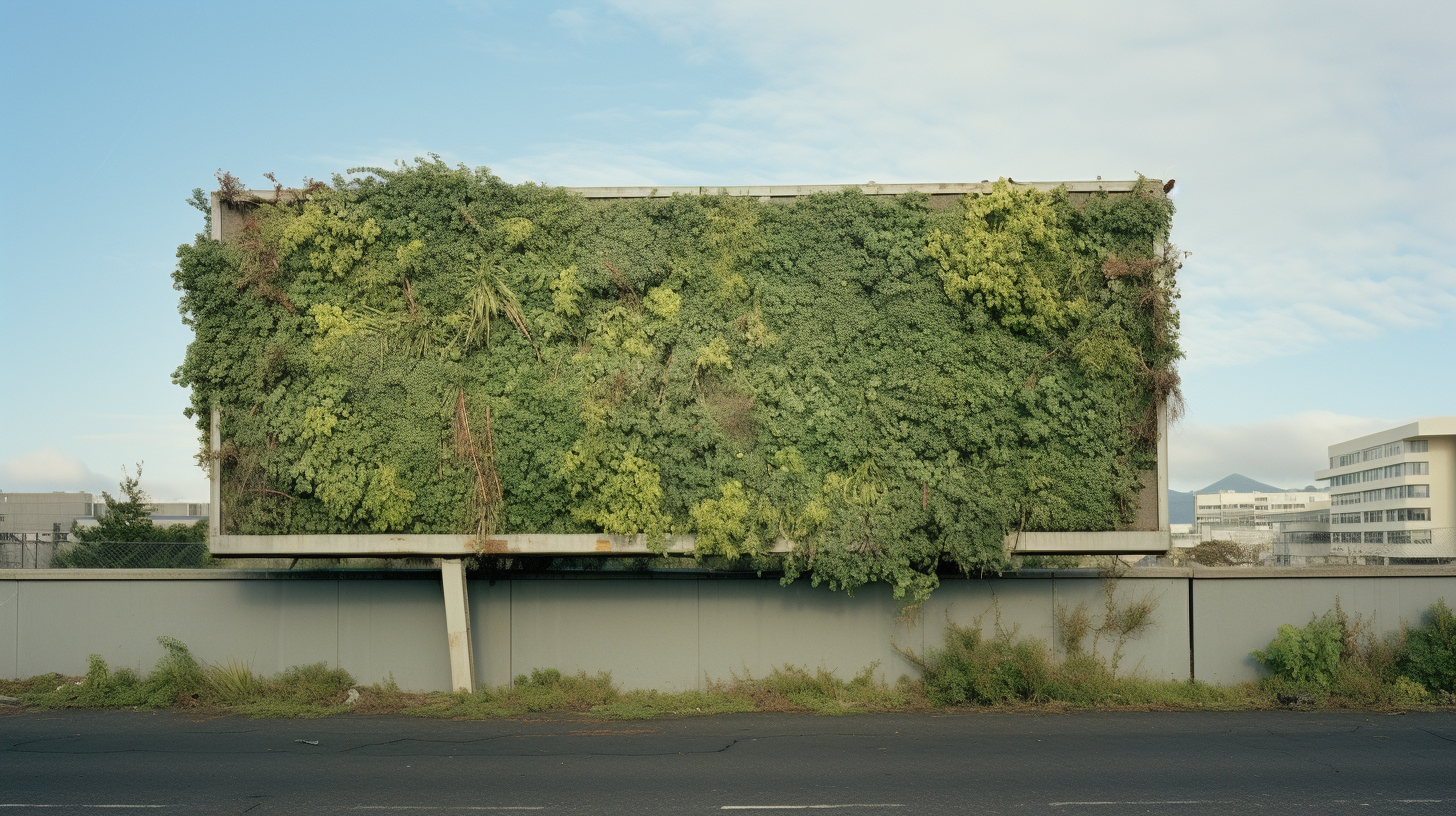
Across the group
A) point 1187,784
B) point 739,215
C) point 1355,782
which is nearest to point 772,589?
point 739,215

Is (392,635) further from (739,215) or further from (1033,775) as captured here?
(1033,775)

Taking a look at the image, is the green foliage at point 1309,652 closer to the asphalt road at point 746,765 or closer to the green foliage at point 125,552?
the asphalt road at point 746,765

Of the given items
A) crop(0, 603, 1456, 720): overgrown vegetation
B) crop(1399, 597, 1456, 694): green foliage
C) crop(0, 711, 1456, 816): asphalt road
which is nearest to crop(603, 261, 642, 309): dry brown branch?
crop(0, 603, 1456, 720): overgrown vegetation

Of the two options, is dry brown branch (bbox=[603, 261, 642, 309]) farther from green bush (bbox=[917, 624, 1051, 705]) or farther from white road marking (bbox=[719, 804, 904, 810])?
white road marking (bbox=[719, 804, 904, 810])

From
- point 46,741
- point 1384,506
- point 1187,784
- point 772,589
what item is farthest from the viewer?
point 1384,506

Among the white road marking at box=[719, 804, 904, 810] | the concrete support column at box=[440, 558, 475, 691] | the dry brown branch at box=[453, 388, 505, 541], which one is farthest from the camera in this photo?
the concrete support column at box=[440, 558, 475, 691]

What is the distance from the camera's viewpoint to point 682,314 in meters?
14.5

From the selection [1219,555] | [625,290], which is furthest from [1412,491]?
[625,290]

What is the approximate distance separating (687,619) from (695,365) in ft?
14.4

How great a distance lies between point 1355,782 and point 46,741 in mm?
15698

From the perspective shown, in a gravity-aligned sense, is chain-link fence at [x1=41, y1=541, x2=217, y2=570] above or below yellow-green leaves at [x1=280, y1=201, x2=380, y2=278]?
below

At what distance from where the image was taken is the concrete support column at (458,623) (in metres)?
14.6

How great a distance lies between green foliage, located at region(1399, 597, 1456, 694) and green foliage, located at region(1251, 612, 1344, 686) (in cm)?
93

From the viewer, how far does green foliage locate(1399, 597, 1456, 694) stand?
14.2 metres
